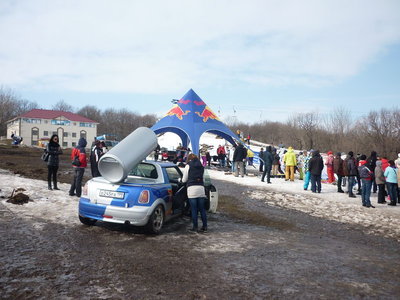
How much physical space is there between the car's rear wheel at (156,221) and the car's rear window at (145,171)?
89 cm

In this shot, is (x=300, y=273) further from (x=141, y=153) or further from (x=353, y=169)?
(x=353, y=169)

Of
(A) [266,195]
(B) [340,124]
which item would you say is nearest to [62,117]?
(B) [340,124]

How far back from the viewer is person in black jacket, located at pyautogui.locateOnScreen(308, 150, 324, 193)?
1481 cm

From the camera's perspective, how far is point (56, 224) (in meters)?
7.55

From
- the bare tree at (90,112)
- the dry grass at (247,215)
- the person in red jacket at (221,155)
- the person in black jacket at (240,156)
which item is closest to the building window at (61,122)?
the bare tree at (90,112)

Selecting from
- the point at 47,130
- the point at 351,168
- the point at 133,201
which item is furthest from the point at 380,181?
the point at 47,130

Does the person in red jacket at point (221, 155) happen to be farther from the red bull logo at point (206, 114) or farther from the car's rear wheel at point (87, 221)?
the car's rear wheel at point (87, 221)

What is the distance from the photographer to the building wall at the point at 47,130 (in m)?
77.5

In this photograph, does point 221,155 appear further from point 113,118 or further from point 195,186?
point 113,118

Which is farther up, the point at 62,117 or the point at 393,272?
the point at 62,117

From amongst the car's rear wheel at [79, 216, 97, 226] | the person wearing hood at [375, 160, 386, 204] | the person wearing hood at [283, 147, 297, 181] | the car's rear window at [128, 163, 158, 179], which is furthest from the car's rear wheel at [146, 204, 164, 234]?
the person wearing hood at [283, 147, 297, 181]

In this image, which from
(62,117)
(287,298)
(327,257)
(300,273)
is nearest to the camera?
(287,298)

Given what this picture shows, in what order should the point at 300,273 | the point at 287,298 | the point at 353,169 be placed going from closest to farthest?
the point at 287,298, the point at 300,273, the point at 353,169

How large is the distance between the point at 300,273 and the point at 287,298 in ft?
3.53
